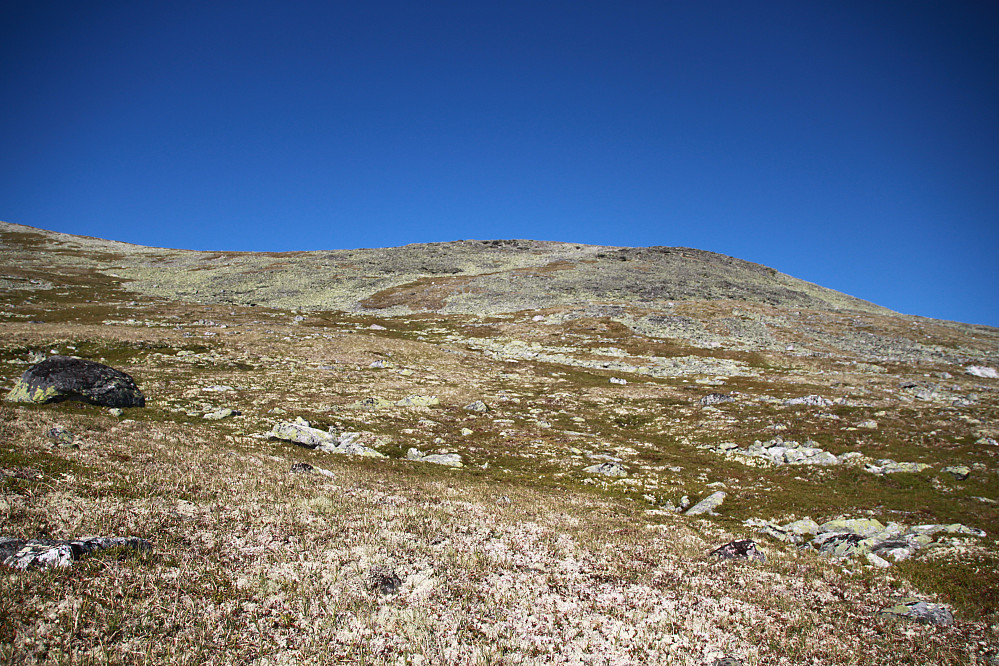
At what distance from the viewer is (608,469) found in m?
25.6

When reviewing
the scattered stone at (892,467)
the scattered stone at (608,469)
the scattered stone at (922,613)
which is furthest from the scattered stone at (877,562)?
the scattered stone at (892,467)

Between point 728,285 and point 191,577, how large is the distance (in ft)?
439

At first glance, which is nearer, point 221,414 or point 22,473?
point 22,473

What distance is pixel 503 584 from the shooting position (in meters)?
11.3

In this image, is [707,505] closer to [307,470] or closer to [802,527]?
[802,527]

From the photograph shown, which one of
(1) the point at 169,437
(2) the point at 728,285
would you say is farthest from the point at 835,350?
Result: (1) the point at 169,437

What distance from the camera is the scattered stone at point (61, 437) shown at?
17.2 m

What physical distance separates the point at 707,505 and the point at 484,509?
1034 centimetres

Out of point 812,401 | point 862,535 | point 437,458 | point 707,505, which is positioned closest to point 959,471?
point 862,535

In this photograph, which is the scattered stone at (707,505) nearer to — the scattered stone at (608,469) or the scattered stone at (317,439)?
the scattered stone at (608,469)

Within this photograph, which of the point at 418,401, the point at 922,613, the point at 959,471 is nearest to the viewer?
the point at 922,613

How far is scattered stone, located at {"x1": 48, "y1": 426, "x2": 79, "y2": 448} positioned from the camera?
56.3 feet

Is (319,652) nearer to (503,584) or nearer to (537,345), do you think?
(503,584)

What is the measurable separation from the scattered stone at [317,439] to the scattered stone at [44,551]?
51.5 ft
